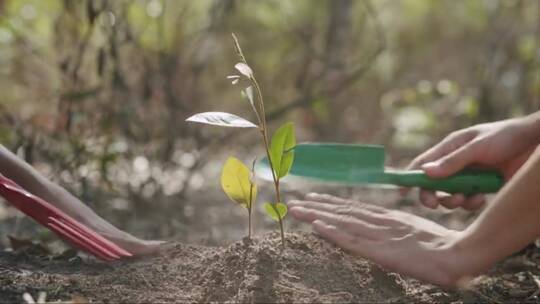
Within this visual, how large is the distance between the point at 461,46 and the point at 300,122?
2146 millimetres

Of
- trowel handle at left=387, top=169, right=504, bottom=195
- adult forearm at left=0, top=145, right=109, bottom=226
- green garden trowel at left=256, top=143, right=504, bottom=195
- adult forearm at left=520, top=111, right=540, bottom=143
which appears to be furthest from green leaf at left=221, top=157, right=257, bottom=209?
adult forearm at left=520, top=111, right=540, bottom=143

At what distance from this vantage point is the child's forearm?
6.37ft

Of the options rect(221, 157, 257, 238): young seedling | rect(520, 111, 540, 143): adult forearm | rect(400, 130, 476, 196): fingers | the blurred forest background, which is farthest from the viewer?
the blurred forest background

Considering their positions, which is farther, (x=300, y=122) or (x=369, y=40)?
(x=369, y=40)

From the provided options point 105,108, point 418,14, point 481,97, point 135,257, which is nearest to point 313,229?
point 135,257

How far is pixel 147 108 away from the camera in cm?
341

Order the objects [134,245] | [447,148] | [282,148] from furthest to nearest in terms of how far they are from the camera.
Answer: [447,148] → [134,245] → [282,148]

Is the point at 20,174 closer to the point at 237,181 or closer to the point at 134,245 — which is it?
the point at 134,245

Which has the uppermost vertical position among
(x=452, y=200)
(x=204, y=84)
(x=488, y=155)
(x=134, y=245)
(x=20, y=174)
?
(x=204, y=84)

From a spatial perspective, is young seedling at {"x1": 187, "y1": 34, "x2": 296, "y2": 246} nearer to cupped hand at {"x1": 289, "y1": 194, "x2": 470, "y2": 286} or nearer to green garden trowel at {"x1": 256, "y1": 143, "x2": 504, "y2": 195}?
cupped hand at {"x1": 289, "y1": 194, "x2": 470, "y2": 286}

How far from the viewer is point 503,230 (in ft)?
6.44

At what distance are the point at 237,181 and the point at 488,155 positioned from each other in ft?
3.01

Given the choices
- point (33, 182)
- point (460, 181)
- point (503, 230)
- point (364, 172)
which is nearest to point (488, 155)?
point (460, 181)

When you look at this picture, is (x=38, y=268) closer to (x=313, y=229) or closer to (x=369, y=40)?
(x=313, y=229)
